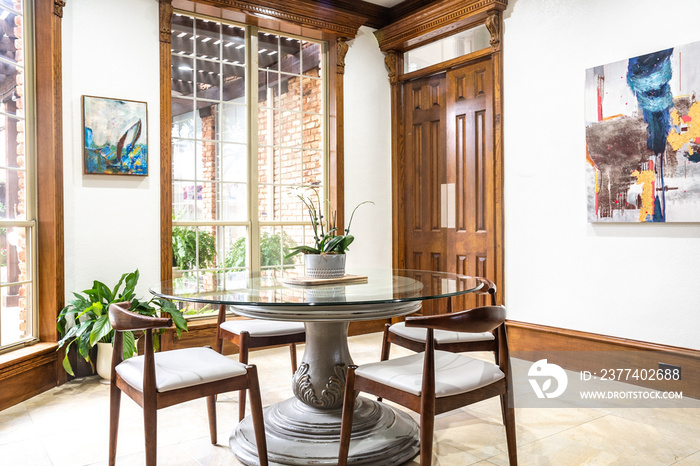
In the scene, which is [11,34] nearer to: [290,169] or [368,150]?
[290,169]

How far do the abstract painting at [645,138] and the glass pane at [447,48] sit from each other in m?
1.13

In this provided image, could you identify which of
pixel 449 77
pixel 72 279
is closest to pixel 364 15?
pixel 449 77

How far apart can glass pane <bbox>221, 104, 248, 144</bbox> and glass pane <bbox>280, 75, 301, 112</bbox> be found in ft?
1.66

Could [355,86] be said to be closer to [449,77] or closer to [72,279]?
[449,77]

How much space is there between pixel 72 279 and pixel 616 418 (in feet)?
11.3

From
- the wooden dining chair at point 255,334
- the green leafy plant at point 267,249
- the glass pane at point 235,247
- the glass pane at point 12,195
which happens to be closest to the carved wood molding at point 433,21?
the green leafy plant at point 267,249

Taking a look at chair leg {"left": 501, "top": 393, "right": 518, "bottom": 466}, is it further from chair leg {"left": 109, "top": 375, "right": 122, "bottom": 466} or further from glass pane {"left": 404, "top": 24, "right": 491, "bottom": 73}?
glass pane {"left": 404, "top": 24, "right": 491, "bottom": 73}

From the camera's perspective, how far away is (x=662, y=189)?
3.23m

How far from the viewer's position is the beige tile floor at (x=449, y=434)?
240cm

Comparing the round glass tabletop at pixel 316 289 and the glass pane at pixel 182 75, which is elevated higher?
the glass pane at pixel 182 75

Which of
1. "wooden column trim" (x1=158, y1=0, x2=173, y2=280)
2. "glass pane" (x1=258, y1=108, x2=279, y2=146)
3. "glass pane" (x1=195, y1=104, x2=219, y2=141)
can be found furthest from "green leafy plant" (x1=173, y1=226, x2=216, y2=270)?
"glass pane" (x1=258, y1=108, x2=279, y2=146)

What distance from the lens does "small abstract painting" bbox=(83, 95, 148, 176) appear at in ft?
12.2

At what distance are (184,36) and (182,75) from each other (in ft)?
1.04

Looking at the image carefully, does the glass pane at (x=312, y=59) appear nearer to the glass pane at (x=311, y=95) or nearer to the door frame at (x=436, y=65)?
the glass pane at (x=311, y=95)
